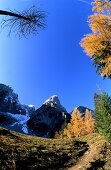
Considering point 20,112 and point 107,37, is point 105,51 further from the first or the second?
point 20,112

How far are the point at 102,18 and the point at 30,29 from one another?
5.64m

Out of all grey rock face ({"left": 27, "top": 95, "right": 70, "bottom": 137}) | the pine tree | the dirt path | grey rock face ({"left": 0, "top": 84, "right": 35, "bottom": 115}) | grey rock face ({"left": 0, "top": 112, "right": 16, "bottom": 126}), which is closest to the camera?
the dirt path

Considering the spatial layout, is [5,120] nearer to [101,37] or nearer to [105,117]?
[105,117]

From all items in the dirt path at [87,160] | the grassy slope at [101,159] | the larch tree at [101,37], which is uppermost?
the larch tree at [101,37]

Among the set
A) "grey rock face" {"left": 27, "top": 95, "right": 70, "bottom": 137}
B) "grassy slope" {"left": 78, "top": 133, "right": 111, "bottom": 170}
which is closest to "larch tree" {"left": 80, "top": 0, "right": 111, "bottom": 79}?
"grassy slope" {"left": 78, "top": 133, "right": 111, "bottom": 170}

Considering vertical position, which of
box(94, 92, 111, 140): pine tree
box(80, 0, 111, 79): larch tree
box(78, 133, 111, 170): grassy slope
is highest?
box(80, 0, 111, 79): larch tree

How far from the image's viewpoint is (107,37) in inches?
223

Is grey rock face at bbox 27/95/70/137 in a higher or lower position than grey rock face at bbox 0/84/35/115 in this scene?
lower

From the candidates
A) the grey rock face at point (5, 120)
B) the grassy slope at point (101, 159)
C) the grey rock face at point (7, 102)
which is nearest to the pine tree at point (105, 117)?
the grassy slope at point (101, 159)

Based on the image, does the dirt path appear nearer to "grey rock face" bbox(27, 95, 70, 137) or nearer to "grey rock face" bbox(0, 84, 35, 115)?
"grey rock face" bbox(27, 95, 70, 137)

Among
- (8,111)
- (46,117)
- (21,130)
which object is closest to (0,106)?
(8,111)

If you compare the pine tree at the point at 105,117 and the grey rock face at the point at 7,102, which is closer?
the pine tree at the point at 105,117

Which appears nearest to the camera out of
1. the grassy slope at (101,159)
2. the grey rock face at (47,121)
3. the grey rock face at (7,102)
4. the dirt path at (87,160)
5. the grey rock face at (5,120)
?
the grassy slope at (101,159)

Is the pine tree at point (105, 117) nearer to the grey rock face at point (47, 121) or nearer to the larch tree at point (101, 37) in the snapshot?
the larch tree at point (101, 37)
